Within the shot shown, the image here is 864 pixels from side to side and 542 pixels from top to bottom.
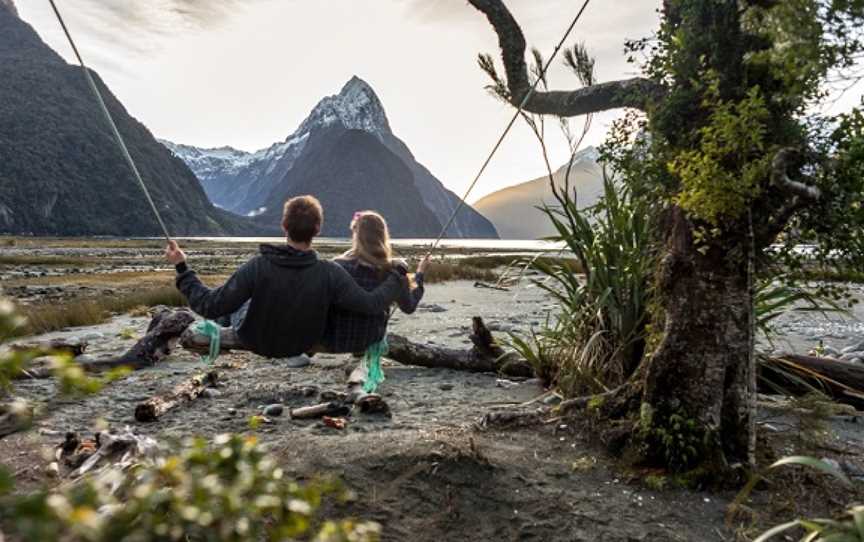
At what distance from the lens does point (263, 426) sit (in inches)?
194

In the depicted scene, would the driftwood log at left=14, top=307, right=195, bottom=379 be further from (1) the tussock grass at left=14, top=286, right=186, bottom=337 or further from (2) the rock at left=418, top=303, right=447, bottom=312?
(2) the rock at left=418, top=303, right=447, bottom=312

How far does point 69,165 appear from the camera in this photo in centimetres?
11225

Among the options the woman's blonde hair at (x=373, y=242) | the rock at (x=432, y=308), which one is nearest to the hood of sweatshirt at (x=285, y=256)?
Answer: the woman's blonde hair at (x=373, y=242)

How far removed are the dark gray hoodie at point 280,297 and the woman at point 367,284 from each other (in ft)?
0.47

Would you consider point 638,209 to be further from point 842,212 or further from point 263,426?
point 263,426

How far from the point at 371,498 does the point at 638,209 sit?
10.5 feet

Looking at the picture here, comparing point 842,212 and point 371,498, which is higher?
point 842,212

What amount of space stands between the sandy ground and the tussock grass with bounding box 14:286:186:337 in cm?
492

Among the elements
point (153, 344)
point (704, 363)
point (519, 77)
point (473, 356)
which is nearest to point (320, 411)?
point (473, 356)

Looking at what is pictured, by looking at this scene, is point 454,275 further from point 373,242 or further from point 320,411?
point 320,411

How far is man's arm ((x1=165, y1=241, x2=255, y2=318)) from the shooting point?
4.72m

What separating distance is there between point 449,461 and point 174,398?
3.22 meters

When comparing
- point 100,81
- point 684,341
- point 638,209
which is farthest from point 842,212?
point 100,81

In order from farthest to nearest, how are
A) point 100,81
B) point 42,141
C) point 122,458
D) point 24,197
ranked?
point 100,81 → point 42,141 → point 24,197 → point 122,458
